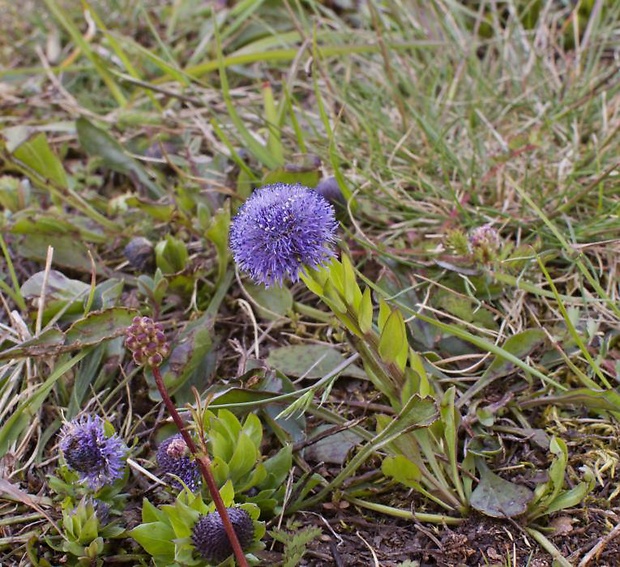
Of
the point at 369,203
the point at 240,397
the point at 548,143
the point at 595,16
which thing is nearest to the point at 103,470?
the point at 240,397

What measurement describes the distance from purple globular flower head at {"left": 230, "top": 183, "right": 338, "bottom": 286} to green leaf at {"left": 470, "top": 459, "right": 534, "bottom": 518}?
0.63 meters

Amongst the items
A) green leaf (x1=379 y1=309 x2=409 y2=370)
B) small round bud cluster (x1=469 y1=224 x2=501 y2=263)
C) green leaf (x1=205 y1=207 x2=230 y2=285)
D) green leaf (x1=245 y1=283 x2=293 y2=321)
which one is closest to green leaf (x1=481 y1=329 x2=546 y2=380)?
small round bud cluster (x1=469 y1=224 x2=501 y2=263)

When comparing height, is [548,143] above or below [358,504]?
above

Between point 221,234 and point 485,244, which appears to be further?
point 221,234

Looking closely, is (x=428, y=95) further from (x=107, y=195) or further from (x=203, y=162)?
(x=107, y=195)

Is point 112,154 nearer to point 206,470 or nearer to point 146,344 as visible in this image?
point 146,344

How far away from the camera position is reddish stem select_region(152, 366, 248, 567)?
1326 mm

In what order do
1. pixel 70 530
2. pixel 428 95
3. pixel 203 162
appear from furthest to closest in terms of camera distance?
pixel 428 95 → pixel 203 162 → pixel 70 530

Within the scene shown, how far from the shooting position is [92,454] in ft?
5.38

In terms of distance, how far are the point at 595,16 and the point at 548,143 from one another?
74 centimetres

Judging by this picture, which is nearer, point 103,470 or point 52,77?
point 103,470

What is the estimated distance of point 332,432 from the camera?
1752 mm

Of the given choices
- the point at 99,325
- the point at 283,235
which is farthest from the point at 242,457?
the point at 99,325

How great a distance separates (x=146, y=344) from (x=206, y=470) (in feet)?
0.83
